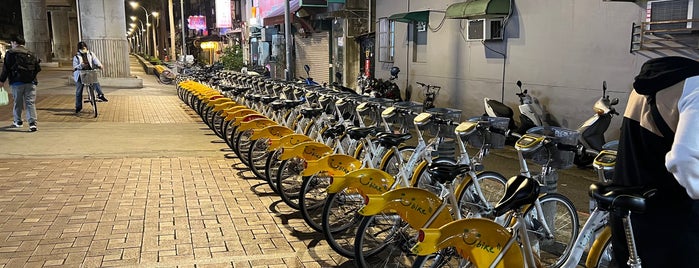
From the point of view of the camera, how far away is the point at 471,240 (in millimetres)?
2883

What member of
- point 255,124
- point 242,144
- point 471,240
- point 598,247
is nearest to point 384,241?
point 471,240

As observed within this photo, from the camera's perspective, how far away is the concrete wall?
8.51 meters

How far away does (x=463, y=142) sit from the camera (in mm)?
4711

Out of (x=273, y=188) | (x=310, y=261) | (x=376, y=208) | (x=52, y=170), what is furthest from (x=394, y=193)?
(x=52, y=170)

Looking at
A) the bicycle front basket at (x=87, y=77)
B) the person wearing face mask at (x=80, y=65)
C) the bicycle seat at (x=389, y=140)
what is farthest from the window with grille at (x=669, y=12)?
the person wearing face mask at (x=80, y=65)

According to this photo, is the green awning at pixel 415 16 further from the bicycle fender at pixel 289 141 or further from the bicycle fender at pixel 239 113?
the bicycle fender at pixel 289 141

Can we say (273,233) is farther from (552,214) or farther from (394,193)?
(552,214)

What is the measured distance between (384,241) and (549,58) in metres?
7.15

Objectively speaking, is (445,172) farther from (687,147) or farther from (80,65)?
(80,65)

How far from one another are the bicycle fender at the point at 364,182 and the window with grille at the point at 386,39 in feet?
40.6

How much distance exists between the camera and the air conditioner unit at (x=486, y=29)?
11258 mm

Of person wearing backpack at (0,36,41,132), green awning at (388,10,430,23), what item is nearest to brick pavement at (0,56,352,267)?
person wearing backpack at (0,36,41,132)

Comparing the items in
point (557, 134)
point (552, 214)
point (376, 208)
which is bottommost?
point (552, 214)

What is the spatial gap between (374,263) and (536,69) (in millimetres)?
7315
